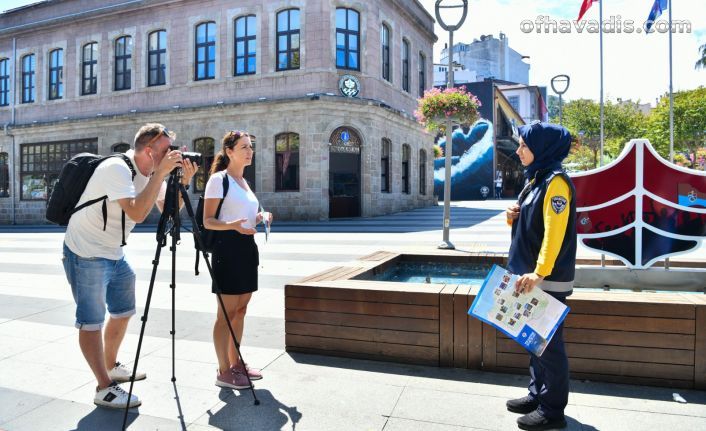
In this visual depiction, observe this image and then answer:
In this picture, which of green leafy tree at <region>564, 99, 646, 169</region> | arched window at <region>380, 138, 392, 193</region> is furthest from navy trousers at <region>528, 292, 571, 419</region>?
green leafy tree at <region>564, 99, 646, 169</region>

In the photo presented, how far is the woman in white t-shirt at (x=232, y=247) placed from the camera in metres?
3.54

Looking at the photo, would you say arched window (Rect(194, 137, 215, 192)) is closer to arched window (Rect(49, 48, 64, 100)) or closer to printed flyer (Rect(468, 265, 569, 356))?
arched window (Rect(49, 48, 64, 100))

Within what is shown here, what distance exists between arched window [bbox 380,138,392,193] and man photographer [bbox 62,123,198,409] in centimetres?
2035

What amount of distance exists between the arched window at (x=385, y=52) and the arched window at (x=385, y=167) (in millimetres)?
3186

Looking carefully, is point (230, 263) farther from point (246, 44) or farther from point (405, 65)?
point (405, 65)

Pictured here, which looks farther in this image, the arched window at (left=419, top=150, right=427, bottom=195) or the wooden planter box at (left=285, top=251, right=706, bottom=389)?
the arched window at (left=419, top=150, right=427, bottom=195)

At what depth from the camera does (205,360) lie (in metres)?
4.21

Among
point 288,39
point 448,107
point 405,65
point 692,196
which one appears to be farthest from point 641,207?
point 405,65

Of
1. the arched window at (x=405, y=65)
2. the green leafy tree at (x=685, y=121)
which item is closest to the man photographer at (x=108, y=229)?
the arched window at (x=405, y=65)

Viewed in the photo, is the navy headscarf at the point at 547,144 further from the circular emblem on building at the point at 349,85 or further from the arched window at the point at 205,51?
the arched window at the point at 205,51

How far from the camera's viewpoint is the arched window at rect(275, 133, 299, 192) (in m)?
21.5

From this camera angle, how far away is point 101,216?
3236 mm

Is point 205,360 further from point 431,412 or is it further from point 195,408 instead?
point 431,412

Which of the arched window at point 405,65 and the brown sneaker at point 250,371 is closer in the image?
the brown sneaker at point 250,371
